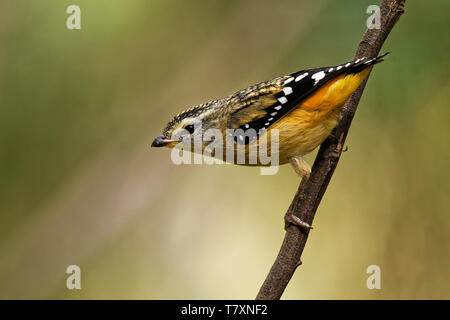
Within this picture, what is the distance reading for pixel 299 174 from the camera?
146 inches

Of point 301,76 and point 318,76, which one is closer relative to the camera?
point 318,76

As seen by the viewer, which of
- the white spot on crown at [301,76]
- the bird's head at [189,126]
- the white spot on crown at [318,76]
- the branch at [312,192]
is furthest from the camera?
the bird's head at [189,126]

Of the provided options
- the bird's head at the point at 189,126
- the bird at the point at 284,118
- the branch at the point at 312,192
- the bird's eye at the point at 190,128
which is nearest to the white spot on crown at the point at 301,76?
the bird at the point at 284,118

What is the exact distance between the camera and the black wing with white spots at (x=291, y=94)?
3.58 meters

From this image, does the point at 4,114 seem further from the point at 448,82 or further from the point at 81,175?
the point at 448,82

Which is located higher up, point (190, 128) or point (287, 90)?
point (287, 90)

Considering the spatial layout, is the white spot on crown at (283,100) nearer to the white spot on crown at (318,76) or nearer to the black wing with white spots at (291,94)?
the black wing with white spots at (291,94)

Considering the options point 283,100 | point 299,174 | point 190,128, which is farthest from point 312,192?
point 190,128

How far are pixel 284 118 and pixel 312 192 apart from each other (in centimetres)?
57

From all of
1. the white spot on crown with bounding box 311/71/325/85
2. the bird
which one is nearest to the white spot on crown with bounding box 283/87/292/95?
the bird

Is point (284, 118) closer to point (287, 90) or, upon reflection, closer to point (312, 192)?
point (287, 90)

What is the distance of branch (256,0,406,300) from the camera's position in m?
3.35

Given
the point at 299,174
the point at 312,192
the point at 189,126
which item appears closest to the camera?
the point at 312,192

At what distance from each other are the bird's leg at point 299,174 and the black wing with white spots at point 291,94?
314mm
